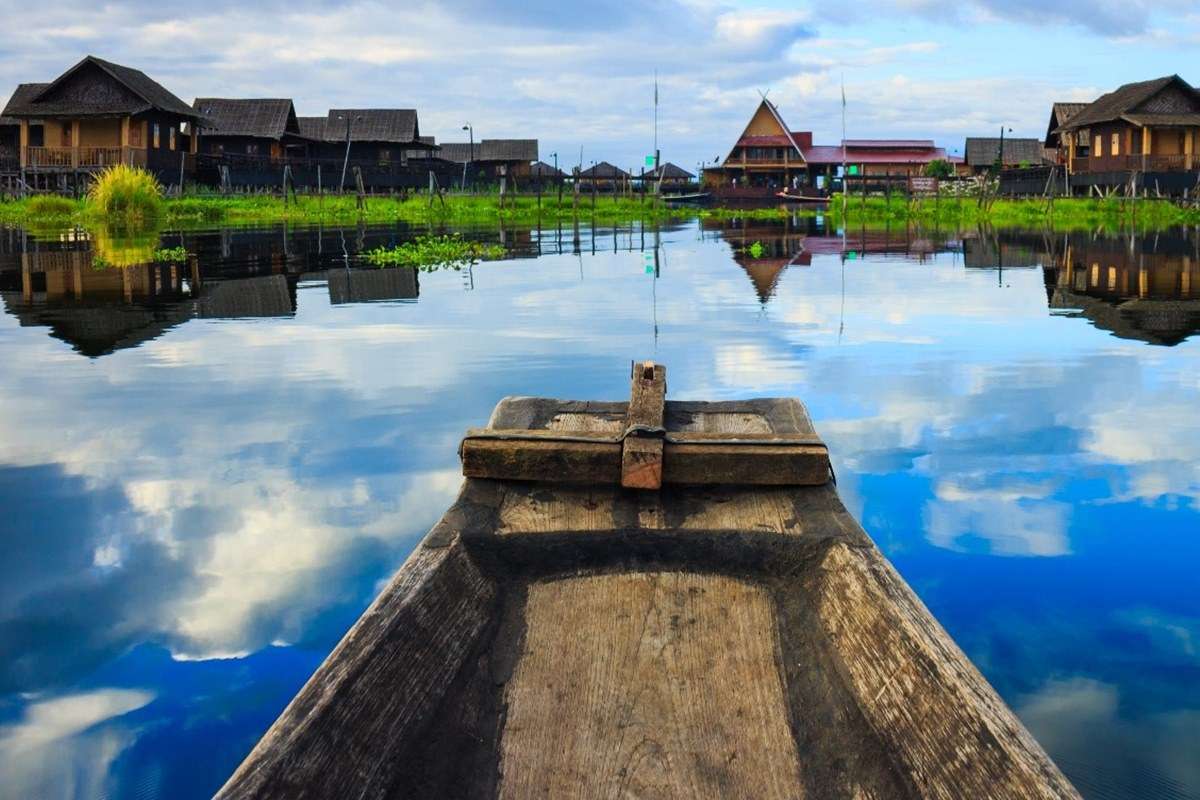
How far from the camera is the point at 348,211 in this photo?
42500 millimetres

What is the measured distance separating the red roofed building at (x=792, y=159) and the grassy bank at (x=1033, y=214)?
1608 centimetres

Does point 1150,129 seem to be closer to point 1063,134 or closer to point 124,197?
point 1063,134

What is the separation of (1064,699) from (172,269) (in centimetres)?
1804

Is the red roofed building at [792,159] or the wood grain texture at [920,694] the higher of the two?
the red roofed building at [792,159]

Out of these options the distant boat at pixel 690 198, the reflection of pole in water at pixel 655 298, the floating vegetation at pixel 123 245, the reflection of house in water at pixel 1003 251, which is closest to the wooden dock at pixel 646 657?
the reflection of pole in water at pixel 655 298

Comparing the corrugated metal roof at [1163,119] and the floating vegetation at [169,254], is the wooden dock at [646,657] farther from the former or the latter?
the corrugated metal roof at [1163,119]

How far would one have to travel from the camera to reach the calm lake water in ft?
13.1

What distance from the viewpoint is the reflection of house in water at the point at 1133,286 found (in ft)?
43.2

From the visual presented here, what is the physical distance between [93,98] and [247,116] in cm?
1084

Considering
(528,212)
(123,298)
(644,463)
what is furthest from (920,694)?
(528,212)

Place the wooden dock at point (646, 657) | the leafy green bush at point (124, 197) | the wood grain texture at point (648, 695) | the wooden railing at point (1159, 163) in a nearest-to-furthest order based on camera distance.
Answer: the wooden dock at point (646, 657)
the wood grain texture at point (648, 695)
the leafy green bush at point (124, 197)
the wooden railing at point (1159, 163)

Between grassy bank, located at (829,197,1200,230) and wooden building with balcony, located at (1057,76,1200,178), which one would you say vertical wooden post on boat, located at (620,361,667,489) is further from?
wooden building with balcony, located at (1057,76,1200,178)

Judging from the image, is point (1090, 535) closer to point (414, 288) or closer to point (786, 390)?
point (786, 390)

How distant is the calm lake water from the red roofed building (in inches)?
1945
